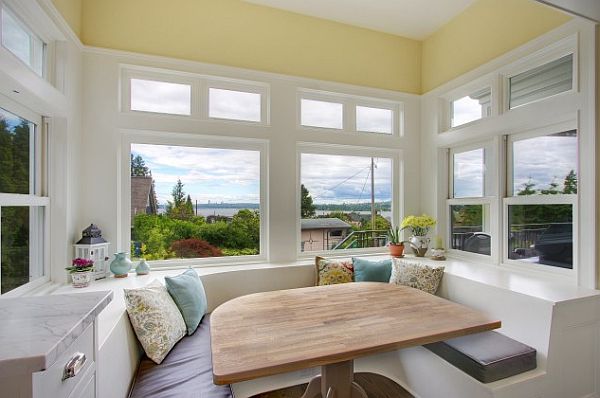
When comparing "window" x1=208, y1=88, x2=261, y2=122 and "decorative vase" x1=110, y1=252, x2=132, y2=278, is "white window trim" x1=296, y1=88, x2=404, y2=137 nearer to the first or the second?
"window" x1=208, y1=88, x2=261, y2=122

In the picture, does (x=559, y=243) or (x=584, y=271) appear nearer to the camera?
(x=584, y=271)

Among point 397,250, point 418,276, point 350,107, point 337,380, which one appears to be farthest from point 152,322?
point 350,107

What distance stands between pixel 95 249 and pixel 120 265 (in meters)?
0.21

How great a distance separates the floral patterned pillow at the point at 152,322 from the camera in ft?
5.25

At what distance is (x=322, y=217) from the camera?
3100 mm

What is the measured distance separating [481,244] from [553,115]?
1225mm

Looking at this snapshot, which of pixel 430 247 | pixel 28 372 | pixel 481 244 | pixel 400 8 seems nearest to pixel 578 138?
pixel 481 244

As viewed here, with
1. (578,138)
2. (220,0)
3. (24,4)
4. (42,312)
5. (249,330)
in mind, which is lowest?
(249,330)

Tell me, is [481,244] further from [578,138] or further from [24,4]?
[24,4]

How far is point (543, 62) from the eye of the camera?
2264 millimetres

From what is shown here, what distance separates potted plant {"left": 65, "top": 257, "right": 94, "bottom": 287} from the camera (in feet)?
6.26

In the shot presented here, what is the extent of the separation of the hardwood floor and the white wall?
110 cm

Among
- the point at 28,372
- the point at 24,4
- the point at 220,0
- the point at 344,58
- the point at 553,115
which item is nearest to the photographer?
the point at 28,372

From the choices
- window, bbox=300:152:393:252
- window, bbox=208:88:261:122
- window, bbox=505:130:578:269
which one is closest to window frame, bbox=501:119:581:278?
window, bbox=505:130:578:269
